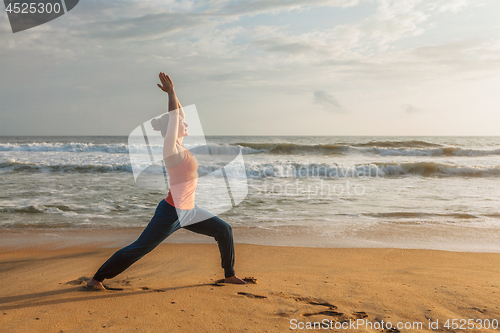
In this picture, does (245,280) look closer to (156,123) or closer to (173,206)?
(173,206)

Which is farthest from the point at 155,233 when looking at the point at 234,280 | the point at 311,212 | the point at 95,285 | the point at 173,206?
the point at 311,212

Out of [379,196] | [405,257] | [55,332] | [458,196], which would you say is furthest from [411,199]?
[55,332]

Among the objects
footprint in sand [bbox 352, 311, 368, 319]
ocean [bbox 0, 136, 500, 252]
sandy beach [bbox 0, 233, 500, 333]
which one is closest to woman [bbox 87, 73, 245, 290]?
sandy beach [bbox 0, 233, 500, 333]

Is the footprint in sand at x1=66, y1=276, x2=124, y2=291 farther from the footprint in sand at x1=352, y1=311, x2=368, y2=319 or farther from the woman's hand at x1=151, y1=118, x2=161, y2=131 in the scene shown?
the footprint in sand at x1=352, y1=311, x2=368, y2=319

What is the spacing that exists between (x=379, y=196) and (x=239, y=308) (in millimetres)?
7926

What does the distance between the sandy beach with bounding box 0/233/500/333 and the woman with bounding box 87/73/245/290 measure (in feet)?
1.15

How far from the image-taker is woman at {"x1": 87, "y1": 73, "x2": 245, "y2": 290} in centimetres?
283

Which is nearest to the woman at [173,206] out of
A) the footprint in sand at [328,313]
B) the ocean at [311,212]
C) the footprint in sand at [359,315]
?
the footprint in sand at [328,313]

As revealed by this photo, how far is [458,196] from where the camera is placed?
9.75m

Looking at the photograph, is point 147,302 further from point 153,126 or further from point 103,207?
point 103,207

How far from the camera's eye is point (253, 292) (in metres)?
3.13

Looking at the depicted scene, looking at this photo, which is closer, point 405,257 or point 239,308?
point 239,308

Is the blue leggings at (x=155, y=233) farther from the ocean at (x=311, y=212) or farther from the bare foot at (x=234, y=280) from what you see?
the ocean at (x=311, y=212)

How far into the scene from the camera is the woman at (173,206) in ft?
9.28
